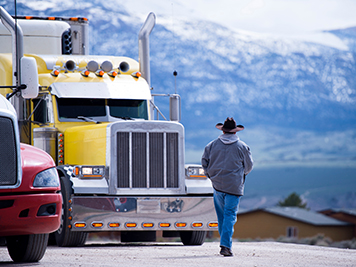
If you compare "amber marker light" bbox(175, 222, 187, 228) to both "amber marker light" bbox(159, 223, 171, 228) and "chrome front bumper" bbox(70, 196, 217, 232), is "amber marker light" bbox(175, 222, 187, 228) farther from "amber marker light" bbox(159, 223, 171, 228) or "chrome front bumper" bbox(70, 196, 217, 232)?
"amber marker light" bbox(159, 223, 171, 228)

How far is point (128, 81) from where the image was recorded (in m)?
15.1

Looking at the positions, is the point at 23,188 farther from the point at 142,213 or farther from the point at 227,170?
the point at 142,213

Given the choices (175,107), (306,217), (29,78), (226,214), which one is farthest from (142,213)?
(306,217)

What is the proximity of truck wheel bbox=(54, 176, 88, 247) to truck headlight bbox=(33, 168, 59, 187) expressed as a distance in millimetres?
3143

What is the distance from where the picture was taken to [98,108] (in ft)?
47.5

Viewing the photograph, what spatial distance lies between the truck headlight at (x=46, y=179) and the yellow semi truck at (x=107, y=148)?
179cm

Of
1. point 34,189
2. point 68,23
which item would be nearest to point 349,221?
point 68,23

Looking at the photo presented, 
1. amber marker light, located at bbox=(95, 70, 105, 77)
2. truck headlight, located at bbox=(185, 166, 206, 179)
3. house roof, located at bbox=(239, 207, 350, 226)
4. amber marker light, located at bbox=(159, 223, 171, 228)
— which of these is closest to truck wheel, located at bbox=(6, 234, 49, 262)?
amber marker light, located at bbox=(159, 223, 171, 228)

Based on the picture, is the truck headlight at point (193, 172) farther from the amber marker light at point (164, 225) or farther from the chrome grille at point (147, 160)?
the amber marker light at point (164, 225)

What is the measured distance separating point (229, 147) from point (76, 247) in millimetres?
3281

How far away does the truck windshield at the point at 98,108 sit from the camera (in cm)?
1429

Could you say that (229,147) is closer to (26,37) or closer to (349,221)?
(26,37)

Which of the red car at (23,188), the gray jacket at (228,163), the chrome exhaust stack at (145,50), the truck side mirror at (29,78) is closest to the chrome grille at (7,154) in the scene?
the red car at (23,188)

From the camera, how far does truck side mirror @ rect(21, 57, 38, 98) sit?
422 inches
